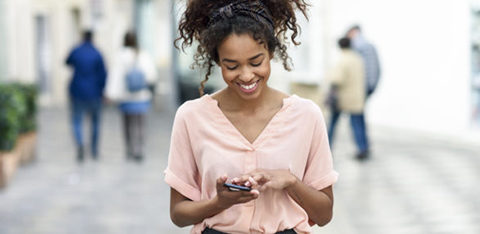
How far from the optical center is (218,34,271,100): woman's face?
239 centimetres

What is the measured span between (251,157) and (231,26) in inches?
14.4

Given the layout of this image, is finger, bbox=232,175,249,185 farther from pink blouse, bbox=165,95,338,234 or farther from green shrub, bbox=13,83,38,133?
green shrub, bbox=13,83,38,133

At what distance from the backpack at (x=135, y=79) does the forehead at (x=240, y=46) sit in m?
8.84

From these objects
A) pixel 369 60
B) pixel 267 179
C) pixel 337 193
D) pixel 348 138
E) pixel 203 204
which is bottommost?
pixel 348 138

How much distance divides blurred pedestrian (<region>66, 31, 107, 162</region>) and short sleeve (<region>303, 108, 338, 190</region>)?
9.50 metres

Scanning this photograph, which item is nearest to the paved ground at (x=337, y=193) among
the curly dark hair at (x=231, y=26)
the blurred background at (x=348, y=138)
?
the blurred background at (x=348, y=138)

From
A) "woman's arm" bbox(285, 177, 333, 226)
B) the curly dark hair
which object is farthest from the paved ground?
the curly dark hair

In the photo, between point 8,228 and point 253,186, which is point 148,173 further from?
point 253,186

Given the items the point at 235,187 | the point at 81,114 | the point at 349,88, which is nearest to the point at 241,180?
the point at 235,187

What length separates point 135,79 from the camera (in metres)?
11.1

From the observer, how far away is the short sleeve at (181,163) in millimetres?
2551

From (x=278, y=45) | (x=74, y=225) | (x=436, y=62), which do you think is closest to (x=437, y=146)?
(x=436, y=62)

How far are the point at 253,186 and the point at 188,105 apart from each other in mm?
399

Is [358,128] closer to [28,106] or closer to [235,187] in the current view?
[28,106]
